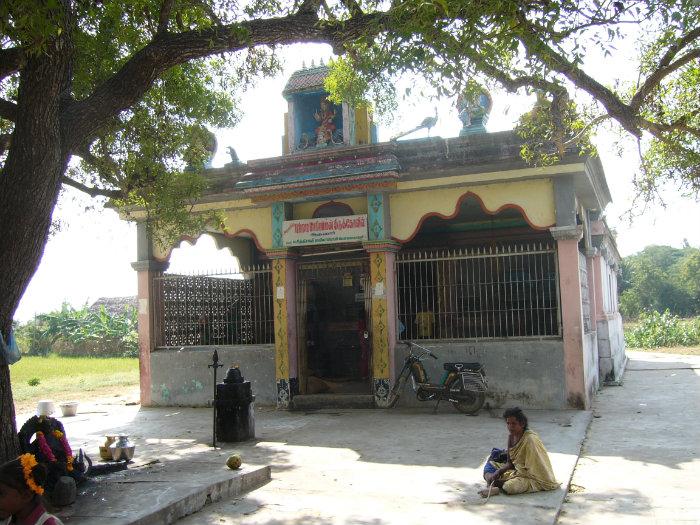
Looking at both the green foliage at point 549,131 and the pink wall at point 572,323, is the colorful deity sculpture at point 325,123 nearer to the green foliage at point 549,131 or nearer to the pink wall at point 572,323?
the green foliage at point 549,131

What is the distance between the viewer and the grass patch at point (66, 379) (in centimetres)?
Answer: 1606

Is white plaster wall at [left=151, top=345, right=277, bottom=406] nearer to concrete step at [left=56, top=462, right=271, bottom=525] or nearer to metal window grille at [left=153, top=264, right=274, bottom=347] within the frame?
metal window grille at [left=153, top=264, right=274, bottom=347]

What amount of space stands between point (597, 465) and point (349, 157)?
6570 mm

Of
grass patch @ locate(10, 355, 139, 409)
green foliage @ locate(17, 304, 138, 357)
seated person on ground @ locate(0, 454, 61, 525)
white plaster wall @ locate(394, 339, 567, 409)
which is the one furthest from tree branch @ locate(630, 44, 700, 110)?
green foliage @ locate(17, 304, 138, 357)

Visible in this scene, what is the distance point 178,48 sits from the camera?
6531 millimetres

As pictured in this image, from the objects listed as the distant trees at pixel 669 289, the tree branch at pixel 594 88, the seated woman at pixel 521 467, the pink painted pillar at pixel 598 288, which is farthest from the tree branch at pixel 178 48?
the distant trees at pixel 669 289

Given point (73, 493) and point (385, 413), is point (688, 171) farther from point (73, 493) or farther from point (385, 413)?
point (73, 493)

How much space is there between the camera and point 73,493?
5.39 m

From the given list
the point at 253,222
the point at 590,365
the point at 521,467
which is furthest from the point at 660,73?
the point at 253,222

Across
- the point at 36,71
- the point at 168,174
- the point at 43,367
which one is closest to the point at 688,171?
the point at 168,174

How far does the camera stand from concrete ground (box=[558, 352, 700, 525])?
539 centimetres

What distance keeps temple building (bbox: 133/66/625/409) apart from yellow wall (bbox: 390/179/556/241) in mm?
23

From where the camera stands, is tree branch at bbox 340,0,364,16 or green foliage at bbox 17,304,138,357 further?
green foliage at bbox 17,304,138,357

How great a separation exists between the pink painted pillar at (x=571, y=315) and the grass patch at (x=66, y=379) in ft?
36.5
